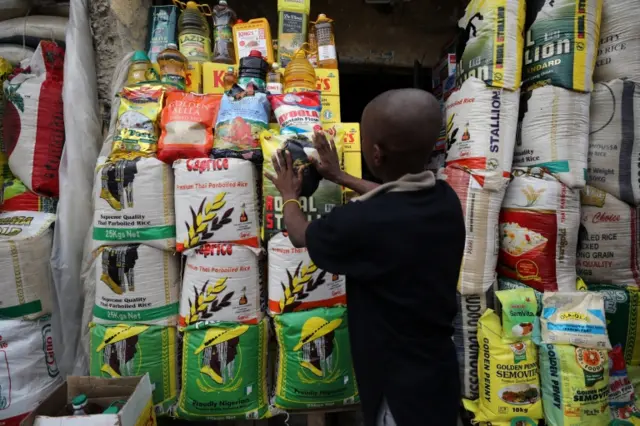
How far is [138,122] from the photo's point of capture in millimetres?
1835

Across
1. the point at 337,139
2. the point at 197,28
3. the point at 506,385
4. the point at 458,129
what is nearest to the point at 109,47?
the point at 197,28

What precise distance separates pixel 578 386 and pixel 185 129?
220 cm

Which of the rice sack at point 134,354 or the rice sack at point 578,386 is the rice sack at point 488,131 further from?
the rice sack at point 134,354

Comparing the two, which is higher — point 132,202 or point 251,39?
point 251,39

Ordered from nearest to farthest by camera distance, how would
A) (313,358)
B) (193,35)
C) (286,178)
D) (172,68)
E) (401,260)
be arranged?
(401,260)
(286,178)
(313,358)
(172,68)
(193,35)

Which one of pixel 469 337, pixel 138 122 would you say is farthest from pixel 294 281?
pixel 138 122

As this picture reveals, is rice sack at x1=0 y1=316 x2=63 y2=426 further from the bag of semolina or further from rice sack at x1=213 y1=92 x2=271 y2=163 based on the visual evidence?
the bag of semolina

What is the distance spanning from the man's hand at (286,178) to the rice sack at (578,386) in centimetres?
149

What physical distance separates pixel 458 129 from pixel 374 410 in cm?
159

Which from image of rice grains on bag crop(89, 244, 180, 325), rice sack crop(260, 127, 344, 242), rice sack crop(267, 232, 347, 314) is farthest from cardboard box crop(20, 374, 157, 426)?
rice sack crop(260, 127, 344, 242)

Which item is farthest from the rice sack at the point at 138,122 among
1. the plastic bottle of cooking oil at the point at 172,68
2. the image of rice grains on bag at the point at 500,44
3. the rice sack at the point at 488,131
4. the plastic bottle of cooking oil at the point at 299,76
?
the image of rice grains on bag at the point at 500,44

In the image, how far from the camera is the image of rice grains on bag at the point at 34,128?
1982mm

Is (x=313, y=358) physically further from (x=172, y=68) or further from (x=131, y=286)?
(x=172, y=68)

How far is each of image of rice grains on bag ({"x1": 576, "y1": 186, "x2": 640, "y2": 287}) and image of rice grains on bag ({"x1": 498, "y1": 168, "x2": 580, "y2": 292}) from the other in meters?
0.22
